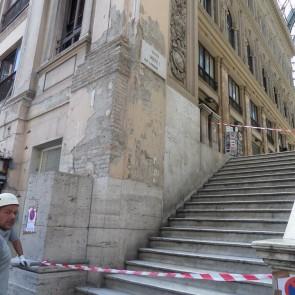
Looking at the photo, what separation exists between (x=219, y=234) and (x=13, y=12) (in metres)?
13.0

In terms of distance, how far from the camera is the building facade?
5320mm

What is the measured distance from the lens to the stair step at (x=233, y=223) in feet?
17.0

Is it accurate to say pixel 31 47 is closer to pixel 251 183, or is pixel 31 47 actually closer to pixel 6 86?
pixel 6 86

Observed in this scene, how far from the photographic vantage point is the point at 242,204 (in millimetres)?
6324

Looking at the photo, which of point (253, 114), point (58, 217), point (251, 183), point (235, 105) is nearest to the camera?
point (58, 217)

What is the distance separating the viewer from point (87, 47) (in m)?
7.74

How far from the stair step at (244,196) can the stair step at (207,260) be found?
2071 millimetres

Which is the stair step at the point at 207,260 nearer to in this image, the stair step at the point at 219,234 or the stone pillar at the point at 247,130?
the stair step at the point at 219,234

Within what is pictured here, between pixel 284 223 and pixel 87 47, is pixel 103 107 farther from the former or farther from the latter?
pixel 284 223

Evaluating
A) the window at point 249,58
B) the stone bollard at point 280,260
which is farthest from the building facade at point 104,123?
the window at point 249,58

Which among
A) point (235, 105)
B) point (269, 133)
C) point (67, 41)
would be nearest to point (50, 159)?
point (67, 41)

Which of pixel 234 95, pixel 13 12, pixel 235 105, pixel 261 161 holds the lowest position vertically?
pixel 261 161

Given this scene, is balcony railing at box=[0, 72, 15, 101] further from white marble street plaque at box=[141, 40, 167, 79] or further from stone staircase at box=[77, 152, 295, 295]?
stone staircase at box=[77, 152, 295, 295]

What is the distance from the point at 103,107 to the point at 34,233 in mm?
2598
